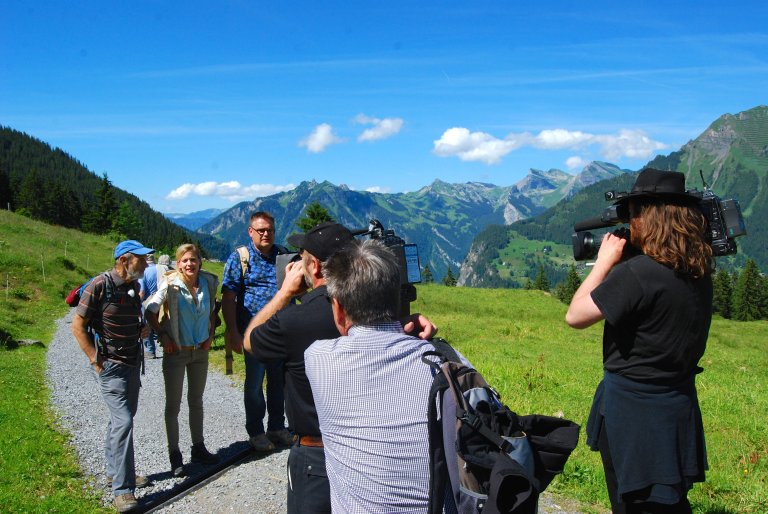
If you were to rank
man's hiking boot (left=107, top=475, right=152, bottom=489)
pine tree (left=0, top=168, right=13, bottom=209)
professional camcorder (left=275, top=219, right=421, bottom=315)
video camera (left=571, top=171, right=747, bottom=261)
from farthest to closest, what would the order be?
1. pine tree (left=0, top=168, right=13, bottom=209)
2. man's hiking boot (left=107, top=475, right=152, bottom=489)
3. professional camcorder (left=275, top=219, right=421, bottom=315)
4. video camera (left=571, top=171, right=747, bottom=261)

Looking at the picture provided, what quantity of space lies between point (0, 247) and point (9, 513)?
29.9 metres

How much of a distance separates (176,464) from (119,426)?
1.03m

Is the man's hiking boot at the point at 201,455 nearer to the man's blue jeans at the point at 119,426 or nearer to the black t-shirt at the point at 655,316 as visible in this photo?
the man's blue jeans at the point at 119,426

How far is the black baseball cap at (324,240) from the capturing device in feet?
11.4

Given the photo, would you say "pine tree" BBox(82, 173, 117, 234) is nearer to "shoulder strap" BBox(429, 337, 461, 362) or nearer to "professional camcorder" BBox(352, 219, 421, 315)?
"professional camcorder" BBox(352, 219, 421, 315)

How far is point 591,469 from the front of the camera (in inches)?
256

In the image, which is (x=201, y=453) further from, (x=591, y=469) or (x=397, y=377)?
(x=397, y=377)

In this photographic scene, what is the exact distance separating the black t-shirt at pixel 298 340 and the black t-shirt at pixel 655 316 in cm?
153

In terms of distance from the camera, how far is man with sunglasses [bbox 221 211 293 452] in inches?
274

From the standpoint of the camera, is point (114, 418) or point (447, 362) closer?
point (447, 362)

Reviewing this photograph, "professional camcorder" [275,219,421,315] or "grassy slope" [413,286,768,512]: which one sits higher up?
"professional camcorder" [275,219,421,315]

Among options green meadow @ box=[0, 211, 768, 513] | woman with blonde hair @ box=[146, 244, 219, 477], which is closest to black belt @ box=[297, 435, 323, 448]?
green meadow @ box=[0, 211, 768, 513]

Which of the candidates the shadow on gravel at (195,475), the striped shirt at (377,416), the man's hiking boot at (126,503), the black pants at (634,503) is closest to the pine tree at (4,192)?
the shadow on gravel at (195,475)

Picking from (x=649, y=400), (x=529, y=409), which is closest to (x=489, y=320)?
(x=529, y=409)
